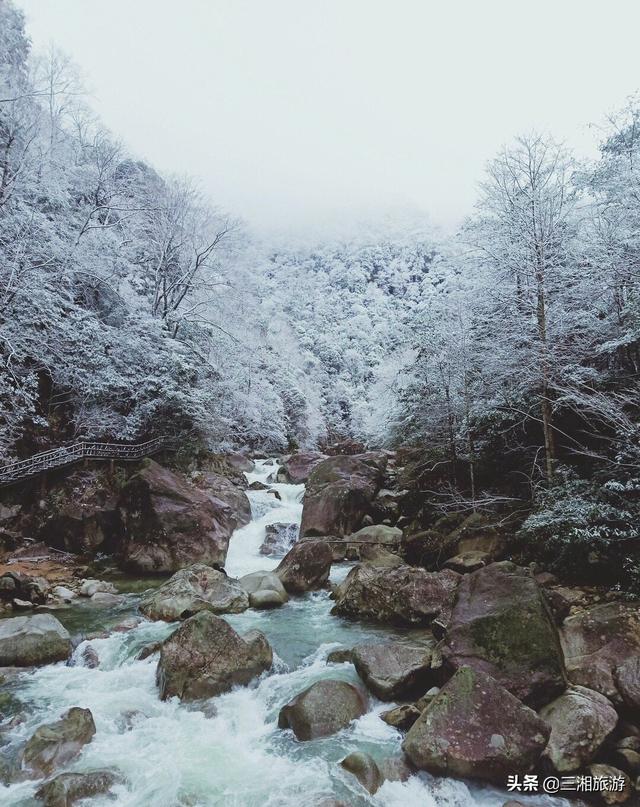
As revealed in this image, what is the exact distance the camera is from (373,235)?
385ft

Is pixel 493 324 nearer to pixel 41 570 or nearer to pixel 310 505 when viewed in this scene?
pixel 310 505

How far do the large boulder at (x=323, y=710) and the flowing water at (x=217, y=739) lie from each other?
117 millimetres

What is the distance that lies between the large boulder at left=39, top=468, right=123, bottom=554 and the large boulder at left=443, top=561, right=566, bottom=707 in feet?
37.9

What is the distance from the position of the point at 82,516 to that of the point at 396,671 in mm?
11973

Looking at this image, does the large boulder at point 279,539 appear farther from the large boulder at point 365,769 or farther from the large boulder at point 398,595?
the large boulder at point 365,769

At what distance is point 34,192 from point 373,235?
11080cm

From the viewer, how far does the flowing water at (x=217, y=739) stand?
4.98m

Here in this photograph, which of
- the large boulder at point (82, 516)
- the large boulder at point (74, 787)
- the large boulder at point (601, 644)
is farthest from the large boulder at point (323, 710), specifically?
the large boulder at point (82, 516)

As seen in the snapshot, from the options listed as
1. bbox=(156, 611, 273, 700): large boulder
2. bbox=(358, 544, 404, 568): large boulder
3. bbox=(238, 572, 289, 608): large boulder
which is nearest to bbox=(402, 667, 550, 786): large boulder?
bbox=(156, 611, 273, 700): large boulder

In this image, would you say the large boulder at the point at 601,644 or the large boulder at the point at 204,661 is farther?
the large boulder at the point at 204,661

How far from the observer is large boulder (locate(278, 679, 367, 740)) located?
602cm

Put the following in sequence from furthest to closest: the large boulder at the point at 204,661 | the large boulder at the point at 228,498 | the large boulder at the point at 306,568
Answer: the large boulder at the point at 228,498 → the large boulder at the point at 306,568 → the large boulder at the point at 204,661

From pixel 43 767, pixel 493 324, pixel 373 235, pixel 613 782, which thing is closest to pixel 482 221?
pixel 493 324

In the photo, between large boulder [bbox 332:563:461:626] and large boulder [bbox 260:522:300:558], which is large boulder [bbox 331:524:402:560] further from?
large boulder [bbox 332:563:461:626]
